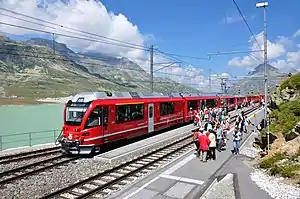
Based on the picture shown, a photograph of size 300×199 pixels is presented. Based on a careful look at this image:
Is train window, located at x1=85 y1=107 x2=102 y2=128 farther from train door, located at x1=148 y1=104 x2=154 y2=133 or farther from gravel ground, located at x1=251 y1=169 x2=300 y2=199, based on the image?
gravel ground, located at x1=251 y1=169 x2=300 y2=199

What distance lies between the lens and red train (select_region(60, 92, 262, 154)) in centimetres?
1562

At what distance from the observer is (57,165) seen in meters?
14.3

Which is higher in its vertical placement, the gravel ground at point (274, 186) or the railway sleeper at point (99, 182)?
the gravel ground at point (274, 186)

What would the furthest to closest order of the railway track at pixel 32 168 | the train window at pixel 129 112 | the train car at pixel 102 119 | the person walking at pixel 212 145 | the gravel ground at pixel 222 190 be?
the train window at pixel 129 112 < the train car at pixel 102 119 < the person walking at pixel 212 145 < the railway track at pixel 32 168 < the gravel ground at pixel 222 190

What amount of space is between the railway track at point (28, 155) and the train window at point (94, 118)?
3430 mm

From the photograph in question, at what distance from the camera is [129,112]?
63.6ft

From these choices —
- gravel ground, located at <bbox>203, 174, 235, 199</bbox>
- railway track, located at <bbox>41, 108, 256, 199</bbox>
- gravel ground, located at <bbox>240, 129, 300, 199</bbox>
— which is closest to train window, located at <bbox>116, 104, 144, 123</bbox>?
railway track, located at <bbox>41, 108, 256, 199</bbox>

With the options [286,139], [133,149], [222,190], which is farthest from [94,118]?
[286,139]

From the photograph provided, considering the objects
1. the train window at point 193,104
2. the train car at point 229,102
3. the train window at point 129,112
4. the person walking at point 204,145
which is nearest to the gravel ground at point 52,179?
the train window at point 129,112

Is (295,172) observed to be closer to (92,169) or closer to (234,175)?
(234,175)

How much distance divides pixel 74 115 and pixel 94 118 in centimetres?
109

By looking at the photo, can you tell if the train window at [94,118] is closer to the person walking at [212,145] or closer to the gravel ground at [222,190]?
the person walking at [212,145]

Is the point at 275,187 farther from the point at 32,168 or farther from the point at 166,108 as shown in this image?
the point at 166,108

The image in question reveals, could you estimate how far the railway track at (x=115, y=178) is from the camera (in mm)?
10156
